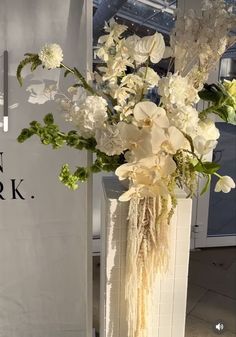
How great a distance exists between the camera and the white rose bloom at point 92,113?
1.47 m

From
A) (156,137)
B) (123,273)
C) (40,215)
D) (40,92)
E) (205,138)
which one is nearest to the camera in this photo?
(156,137)

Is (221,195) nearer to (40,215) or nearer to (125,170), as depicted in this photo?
(40,215)

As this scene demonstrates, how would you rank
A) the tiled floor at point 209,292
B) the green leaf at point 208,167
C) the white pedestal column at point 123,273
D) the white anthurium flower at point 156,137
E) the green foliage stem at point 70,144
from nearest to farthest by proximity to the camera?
the white anthurium flower at point 156,137, the green leaf at point 208,167, the green foliage stem at point 70,144, the white pedestal column at point 123,273, the tiled floor at point 209,292

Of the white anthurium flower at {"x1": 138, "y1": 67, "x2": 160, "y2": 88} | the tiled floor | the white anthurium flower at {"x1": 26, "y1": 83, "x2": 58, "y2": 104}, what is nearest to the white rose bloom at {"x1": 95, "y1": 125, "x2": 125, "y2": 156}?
the white anthurium flower at {"x1": 138, "y1": 67, "x2": 160, "y2": 88}

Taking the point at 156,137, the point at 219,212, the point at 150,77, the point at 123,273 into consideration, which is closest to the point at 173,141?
the point at 156,137

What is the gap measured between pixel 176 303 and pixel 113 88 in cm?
89

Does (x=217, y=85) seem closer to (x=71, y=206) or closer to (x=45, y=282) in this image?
(x=71, y=206)

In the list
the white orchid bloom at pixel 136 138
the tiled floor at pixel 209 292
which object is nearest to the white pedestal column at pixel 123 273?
the white orchid bloom at pixel 136 138

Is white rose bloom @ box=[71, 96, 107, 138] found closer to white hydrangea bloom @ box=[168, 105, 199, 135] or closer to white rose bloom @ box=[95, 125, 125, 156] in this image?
white rose bloom @ box=[95, 125, 125, 156]

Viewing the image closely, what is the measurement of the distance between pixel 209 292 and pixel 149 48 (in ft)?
6.86

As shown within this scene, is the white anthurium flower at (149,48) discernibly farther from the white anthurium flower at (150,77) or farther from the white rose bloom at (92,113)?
the white rose bloom at (92,113)

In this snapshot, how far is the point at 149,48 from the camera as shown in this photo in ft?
4.76

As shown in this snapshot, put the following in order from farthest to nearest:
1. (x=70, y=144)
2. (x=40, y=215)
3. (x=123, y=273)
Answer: (x=40, y=215) < (x=123, y=273) < (x=70, y=144)

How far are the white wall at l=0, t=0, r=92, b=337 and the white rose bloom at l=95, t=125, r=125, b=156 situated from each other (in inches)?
27.5
